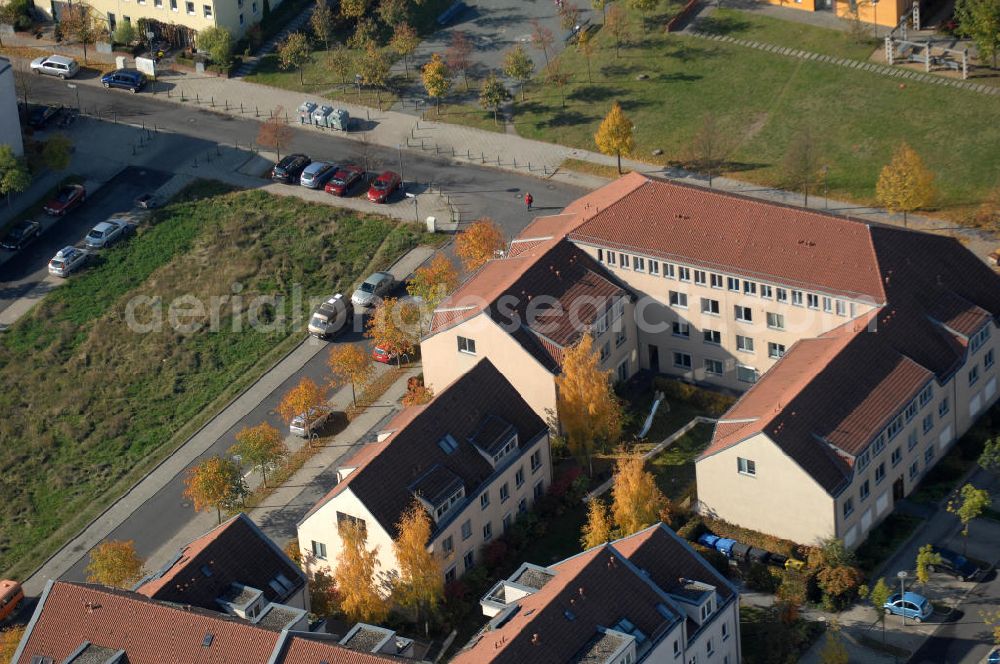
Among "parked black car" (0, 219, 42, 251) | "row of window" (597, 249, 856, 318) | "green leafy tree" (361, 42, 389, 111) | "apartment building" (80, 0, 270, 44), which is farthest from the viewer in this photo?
"apartment building" (80, 0, 270, 44)

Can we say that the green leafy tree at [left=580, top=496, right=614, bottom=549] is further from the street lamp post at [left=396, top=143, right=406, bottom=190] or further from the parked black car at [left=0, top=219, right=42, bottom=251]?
the parked black car at [left=0, top=219, right=42, bottom=251]

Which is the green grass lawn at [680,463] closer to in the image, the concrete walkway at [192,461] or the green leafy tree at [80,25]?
the concrete walkway at [192,461]

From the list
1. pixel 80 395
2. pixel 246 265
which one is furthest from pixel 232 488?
pixel 246 265

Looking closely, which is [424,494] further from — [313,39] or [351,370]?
[313,39]

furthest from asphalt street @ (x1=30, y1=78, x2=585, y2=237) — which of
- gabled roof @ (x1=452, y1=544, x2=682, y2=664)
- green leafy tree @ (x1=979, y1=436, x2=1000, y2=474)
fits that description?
gabled roof @ (x1=452, y1=544, x2=682, y2=664)

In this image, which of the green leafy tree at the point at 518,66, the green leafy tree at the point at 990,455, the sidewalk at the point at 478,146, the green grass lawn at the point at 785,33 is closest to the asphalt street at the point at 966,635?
the green leafy tree at the point at 990,455
